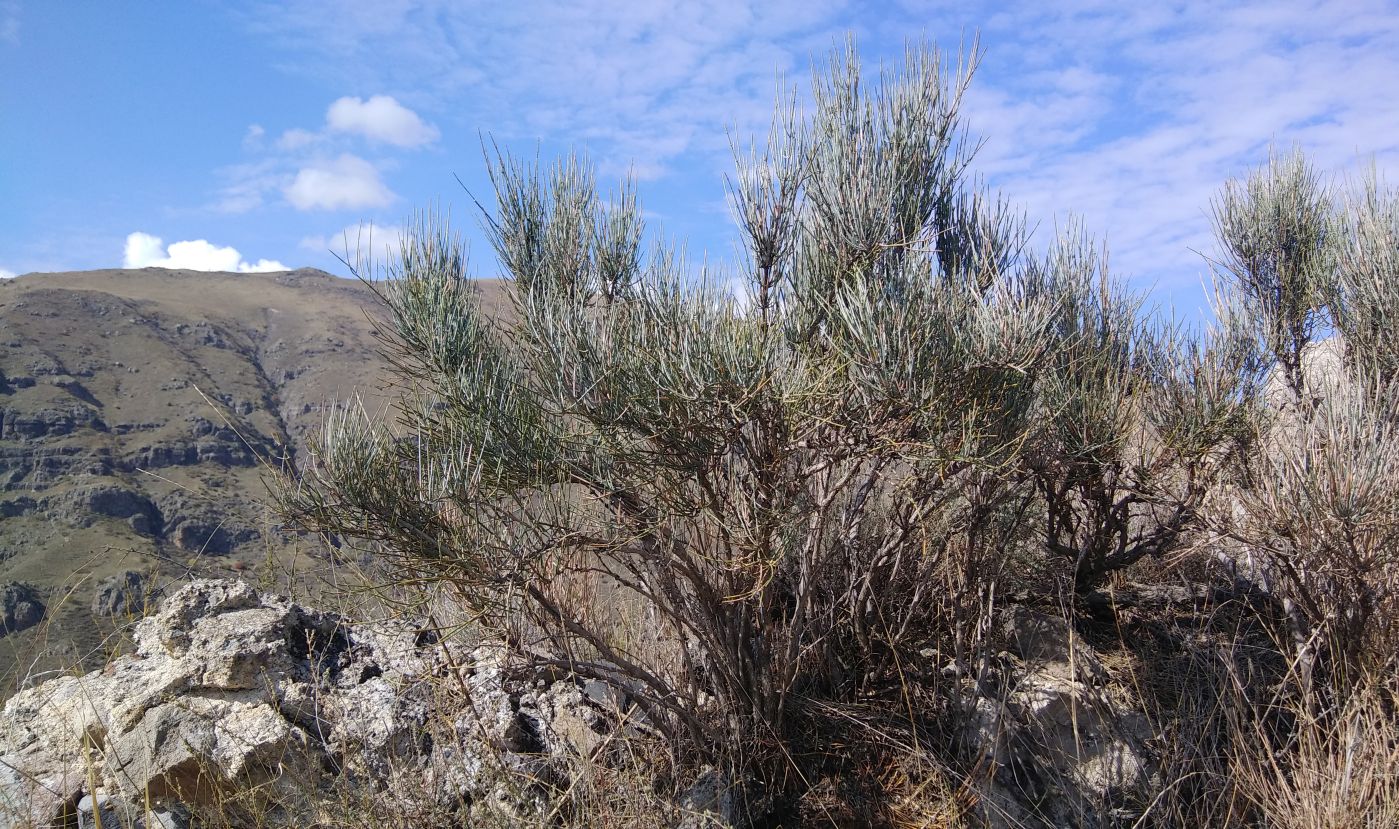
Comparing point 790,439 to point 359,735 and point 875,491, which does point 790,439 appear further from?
point 359,735

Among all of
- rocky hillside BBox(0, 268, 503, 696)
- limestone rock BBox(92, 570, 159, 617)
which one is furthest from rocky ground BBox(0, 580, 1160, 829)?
rocky hillside BBox(0, 268, 503, 696)

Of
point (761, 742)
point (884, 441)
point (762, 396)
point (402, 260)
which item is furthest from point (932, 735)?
point (402, 260)

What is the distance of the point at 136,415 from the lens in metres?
40.9

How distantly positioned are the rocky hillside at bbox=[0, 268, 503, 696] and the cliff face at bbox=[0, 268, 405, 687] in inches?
2.5

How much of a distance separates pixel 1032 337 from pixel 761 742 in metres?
2.44

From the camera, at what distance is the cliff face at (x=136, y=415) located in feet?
28.7

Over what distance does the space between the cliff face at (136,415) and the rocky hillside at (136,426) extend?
64 millimetres

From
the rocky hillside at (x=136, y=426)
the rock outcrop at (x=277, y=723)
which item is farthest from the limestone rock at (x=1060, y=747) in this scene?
the rocky hillside at (x=136, y=426)

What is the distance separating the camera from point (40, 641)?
4.44 metres

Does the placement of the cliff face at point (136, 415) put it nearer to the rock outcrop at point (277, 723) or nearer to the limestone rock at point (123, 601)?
the limestone rock at point (123, 601)

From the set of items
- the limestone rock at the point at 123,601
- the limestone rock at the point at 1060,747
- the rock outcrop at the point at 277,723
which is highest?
the limestone rock at the point at 123,601

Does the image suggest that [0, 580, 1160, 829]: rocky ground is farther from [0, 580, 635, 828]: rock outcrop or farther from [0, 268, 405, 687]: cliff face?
[0, 268, 405, 687]: cliff face

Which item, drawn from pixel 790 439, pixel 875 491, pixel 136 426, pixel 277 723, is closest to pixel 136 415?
pixel 136 426

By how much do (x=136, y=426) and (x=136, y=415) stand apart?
1.47 meters
